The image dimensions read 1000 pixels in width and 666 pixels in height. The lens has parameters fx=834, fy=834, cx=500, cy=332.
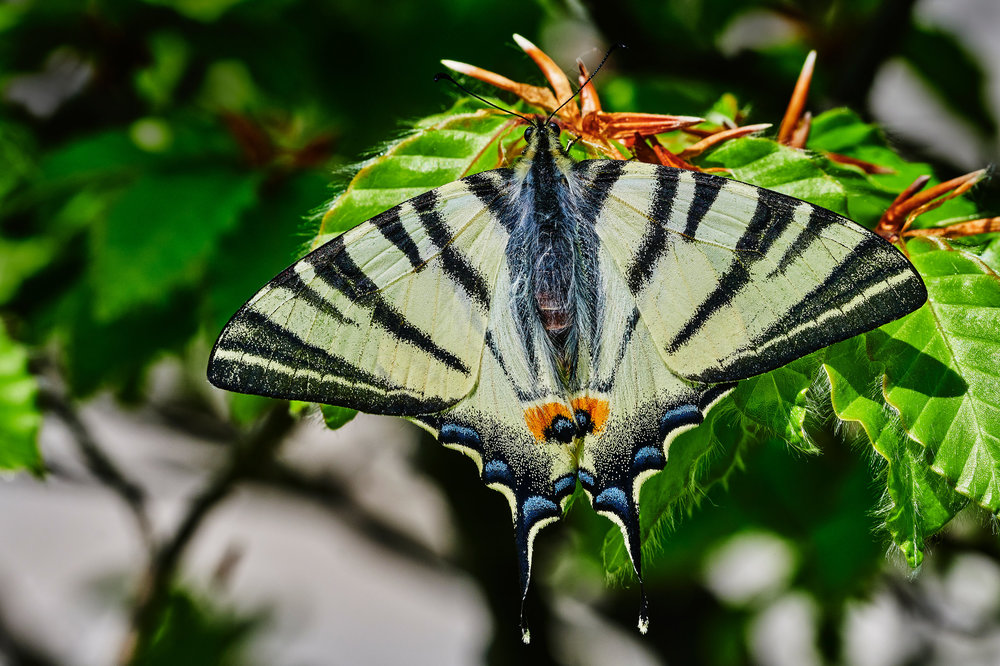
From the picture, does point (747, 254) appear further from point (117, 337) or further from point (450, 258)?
point (117, 337)

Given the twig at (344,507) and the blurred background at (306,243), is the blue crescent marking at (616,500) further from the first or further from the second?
the twig at (344,507)

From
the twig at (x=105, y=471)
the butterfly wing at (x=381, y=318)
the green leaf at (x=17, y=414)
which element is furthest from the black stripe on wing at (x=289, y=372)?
the twig at (x=105, y=471)

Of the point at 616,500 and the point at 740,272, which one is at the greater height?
the point at 740,272

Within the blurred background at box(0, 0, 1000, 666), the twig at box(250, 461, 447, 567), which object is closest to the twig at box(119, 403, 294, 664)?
the blurred background at box(0, 0, 1000, 666)

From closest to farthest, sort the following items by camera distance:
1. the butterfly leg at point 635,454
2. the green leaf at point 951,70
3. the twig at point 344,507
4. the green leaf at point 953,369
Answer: the green leaf at point 953,369 → the butterfly leg at point 635,454 → the green leaf at point 951,70 → the twig at point 344,507

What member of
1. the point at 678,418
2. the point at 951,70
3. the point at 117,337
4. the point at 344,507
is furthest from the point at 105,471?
the point at 951,70

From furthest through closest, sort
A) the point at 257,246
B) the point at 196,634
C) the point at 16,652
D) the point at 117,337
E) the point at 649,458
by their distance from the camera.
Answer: the point at 16,652, the point at 196,634, the point at 117,337, the point at 257,246, the point at 649,458

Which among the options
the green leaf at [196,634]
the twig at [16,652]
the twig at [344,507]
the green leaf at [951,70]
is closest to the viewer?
the green leaf at [951,70]
